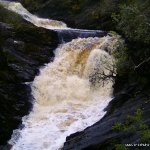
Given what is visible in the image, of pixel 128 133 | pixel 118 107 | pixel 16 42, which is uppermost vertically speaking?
pixel 16 42

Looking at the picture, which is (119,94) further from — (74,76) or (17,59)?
(17,59)

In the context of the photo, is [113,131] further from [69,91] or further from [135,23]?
[69,91]

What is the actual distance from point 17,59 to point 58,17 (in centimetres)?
1253

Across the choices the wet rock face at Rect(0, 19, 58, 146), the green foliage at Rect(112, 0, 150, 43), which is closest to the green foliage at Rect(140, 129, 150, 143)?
the green foliage at Rect(112, 0, 150, 43)

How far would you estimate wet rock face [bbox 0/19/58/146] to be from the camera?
2009 centimetres

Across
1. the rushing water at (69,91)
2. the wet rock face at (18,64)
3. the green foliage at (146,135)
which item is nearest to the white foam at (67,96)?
the rushing water at (69,91)

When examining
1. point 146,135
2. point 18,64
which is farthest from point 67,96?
point 146,135

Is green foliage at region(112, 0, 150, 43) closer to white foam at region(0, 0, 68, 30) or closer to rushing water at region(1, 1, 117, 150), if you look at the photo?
rushing water at region(1, 1, 117, 150)

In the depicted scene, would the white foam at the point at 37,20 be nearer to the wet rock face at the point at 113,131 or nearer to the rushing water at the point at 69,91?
the rushing water at the point at 69,91

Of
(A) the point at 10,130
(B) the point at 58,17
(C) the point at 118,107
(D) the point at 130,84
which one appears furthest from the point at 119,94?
(B) the point at 58,17

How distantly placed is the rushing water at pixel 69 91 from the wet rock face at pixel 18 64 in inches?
16.0

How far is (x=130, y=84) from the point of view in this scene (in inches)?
830

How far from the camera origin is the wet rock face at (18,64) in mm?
20094

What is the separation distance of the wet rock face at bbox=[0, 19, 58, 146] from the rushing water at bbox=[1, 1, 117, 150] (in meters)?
0.41
